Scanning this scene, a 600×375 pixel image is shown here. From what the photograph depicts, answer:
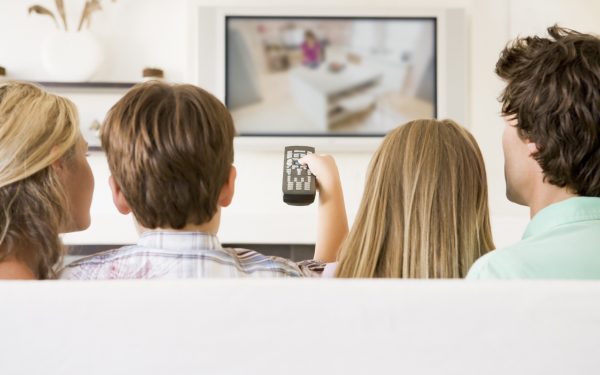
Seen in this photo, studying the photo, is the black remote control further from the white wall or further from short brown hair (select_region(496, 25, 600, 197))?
the white wall

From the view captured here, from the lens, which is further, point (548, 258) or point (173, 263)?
point (173, 263)

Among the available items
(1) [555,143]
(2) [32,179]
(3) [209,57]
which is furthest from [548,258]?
(3) [209,57]

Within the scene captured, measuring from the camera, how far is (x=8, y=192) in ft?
3.69

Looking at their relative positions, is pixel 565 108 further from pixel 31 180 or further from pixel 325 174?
pixel 31 180

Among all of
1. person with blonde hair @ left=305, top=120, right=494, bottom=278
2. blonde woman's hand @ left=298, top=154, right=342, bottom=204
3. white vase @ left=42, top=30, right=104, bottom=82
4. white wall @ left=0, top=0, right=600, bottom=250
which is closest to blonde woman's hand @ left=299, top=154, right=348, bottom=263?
blonde woman's hand @ left=298, top=154, right=342, bottom=204

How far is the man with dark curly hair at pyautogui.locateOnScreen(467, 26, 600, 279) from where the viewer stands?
1.00 meters

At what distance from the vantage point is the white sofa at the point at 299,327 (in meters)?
0.66

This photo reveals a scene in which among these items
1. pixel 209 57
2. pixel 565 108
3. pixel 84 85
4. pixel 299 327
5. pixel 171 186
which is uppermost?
pixel 209 57

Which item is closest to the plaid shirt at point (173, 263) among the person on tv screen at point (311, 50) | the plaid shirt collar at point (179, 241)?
the plaid shirt collar at point (179, 241)

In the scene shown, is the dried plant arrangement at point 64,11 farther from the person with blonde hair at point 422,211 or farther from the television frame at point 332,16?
the person with blonde hair at point 422,211

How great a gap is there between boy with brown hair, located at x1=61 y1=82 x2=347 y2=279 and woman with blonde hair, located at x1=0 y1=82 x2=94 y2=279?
0.07 meters

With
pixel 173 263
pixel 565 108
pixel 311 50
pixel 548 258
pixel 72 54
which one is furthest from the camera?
pixel 311 50

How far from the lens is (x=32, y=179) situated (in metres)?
1.15

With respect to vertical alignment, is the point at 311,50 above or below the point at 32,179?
above
